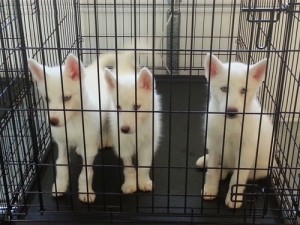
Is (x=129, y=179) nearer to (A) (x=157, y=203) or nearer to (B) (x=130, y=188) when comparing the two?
(B) (x=130, y=188)

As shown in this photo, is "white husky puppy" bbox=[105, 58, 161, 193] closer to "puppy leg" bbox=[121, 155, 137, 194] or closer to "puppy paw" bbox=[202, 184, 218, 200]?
"puppy leg" bbox=[121, 155, 137, 194]

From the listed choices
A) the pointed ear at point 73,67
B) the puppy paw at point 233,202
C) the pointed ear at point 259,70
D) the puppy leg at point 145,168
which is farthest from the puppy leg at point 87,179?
the pointed ear at point 259,70

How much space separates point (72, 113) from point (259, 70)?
3.08 feet

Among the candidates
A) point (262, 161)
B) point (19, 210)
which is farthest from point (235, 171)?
point (19, 210)

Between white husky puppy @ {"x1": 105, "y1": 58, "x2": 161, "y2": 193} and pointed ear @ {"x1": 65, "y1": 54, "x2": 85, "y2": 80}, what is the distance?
0.14m

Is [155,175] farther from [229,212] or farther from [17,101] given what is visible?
[17,101]

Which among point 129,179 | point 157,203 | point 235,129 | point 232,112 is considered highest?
point 232,112

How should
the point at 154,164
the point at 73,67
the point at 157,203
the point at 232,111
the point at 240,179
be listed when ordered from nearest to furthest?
Answer: the point at 232,111 → the point at 73,67 → the point at 240,179 → the point at 157,203 → the point at 154,164

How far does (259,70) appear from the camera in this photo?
1.89 meters

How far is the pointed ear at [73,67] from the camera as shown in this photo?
1.93 meters

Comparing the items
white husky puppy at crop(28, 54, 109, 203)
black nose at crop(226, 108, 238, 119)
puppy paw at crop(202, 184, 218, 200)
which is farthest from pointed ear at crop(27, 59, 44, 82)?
puppy paw at crop(202, 184, 218, 200)

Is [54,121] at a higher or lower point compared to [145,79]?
lower

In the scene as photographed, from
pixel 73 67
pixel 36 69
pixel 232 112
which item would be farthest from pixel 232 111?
pixel 36 69

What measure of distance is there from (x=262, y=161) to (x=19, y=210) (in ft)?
4.33
